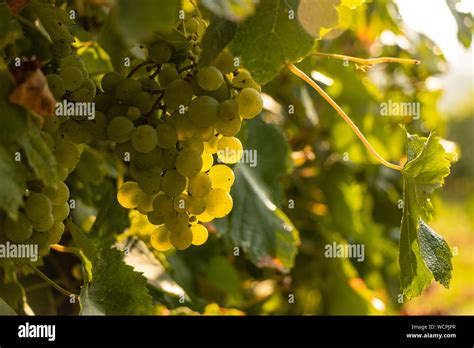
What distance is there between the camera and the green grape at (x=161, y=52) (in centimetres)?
57

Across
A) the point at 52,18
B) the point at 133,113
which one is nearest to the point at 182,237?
the point at 133,113

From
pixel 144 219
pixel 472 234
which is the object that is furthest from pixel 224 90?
pixel 472 234

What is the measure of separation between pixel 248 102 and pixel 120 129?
0.36 ft

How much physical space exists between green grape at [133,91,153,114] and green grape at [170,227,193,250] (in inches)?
4.4

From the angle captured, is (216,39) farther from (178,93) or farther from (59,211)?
(59,211)

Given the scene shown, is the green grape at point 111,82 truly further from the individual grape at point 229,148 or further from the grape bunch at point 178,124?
the individual grape at point 229,148

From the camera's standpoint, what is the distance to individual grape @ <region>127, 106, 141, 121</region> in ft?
1.88

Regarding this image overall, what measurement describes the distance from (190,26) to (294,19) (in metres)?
0.10

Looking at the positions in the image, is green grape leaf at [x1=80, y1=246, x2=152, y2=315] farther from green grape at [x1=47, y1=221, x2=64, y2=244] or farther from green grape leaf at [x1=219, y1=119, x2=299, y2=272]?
green grape leaf at [x1=219, y1=119, x2=299, y2=272]

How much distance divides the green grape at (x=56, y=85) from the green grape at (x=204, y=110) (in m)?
0.11

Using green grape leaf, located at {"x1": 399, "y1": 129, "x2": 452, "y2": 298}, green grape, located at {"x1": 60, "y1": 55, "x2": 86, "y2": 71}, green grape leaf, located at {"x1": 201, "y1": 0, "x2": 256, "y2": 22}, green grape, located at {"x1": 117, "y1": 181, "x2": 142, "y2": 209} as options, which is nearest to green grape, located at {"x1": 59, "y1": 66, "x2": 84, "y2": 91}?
green grape, located at {"x1": 60, "y1": 55, "x2": 86, "y2": 71}

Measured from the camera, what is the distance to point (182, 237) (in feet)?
1.99

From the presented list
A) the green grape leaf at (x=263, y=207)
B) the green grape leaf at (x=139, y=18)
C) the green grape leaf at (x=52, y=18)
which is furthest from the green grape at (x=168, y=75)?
the green grape leaf at (x=263, y=207)

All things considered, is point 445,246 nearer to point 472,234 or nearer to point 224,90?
point 224,90
